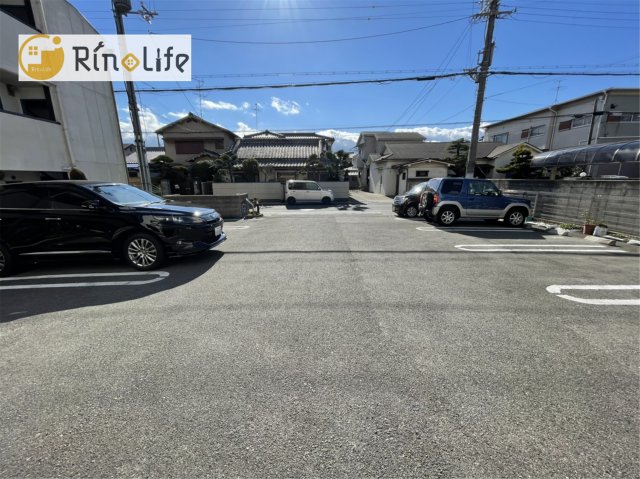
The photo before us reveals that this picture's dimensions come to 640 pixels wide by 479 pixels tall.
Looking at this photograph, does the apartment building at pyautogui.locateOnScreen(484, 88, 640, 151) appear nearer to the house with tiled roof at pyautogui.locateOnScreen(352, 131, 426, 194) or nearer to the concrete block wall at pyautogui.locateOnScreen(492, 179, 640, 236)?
the house with tiled roof at pyautogui.locateOnScreen(352, 131, 426, 194)

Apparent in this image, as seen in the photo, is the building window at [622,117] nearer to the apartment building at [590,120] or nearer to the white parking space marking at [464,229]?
the apartment building at [590,120]

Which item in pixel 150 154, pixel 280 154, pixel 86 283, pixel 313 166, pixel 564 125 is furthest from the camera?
pixel 150 154

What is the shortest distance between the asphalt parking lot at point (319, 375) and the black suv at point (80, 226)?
0.52 m

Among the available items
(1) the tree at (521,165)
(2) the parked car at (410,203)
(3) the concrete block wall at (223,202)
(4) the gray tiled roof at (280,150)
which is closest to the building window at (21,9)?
(3) the concrete block wall at (223,202)

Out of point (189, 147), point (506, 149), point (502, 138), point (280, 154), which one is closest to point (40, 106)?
point (280, 154)

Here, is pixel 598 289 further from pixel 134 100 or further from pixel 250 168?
pixel 250 168

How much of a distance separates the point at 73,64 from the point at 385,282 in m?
13.9

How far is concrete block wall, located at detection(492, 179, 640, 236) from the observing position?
704 centimetres

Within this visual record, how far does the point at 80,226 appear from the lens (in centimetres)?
453

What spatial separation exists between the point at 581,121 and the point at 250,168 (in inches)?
1074

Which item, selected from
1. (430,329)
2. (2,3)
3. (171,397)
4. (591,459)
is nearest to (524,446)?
(591,459)

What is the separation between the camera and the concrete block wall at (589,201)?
704 centimetres

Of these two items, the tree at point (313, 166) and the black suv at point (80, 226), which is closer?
the black suv at point (80, 226)

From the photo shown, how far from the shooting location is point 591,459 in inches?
59.9
